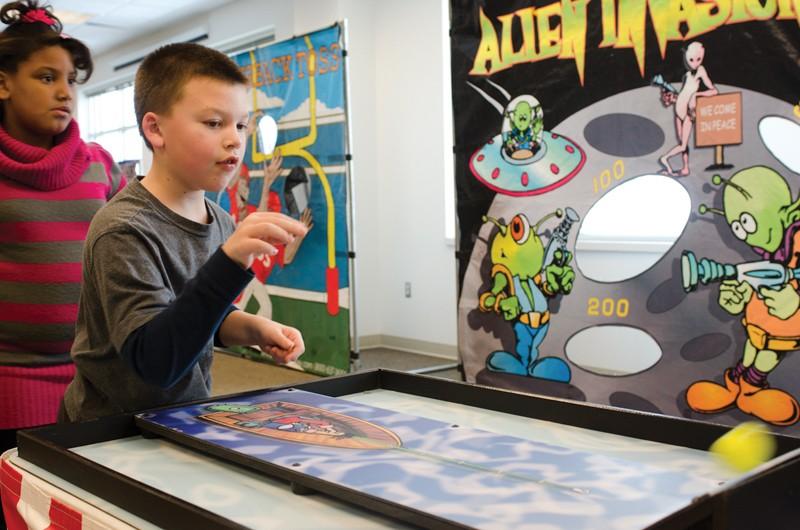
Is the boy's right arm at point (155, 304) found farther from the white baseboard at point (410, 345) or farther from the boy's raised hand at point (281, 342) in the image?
the white baseboard at point (410, 345)

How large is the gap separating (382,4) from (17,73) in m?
4.26

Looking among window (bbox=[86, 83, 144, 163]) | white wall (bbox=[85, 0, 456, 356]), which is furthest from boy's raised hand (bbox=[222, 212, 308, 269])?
window (bbox=[86, 83, 144, 163])

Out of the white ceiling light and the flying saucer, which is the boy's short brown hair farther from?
the white ceiling light

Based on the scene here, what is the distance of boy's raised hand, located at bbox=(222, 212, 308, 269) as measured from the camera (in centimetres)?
92

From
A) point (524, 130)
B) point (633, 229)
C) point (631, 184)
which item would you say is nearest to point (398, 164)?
point (633, 229)

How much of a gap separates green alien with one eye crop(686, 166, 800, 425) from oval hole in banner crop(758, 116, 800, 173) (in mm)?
52

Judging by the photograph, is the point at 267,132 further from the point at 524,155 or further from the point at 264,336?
the point at 264,336

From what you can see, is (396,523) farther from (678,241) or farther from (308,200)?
(308,200)

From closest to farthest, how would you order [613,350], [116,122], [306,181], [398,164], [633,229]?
[613,350]
[633,229]
[306,181]
[398,164]
[116,122]

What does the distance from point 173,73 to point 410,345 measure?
4.47 m

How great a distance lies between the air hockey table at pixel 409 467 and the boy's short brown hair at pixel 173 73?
436mm

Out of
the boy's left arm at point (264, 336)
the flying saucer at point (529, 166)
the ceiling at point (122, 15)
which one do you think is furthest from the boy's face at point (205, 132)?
the ceiling at point (122, 15)

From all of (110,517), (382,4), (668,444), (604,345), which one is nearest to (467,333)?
(604,345)

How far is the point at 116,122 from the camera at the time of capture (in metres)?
9.14
